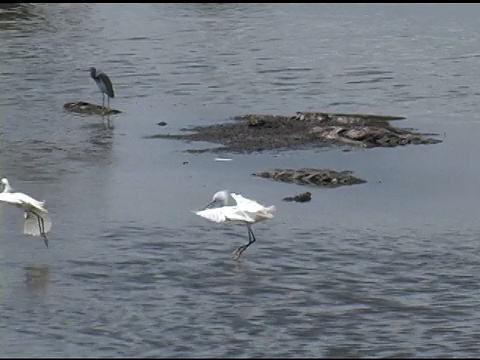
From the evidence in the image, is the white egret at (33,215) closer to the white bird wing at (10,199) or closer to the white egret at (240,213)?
the white bird wing at (10,199)

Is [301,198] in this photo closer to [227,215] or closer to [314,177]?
[314,177]

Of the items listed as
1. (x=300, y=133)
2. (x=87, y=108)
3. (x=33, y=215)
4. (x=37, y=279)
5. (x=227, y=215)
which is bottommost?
(x=37, y=279)

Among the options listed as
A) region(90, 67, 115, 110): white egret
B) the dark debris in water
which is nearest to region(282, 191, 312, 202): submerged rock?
the dark debris in water

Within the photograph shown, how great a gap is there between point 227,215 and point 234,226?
1.50 metres

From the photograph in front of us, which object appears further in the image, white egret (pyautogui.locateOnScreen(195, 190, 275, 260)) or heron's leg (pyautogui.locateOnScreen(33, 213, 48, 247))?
heron's leg (pyautogui.locateOnScreen(33, 213, 48, 247))

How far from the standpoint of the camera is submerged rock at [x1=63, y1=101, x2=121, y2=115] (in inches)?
792

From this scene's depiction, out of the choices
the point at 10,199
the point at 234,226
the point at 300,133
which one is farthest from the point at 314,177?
the point at 10,199

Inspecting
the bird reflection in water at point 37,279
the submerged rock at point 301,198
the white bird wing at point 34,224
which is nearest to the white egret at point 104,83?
the submerged rock at point 301,198

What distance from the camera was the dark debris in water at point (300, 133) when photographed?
17.2m

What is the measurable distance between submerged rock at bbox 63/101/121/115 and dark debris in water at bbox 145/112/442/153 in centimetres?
192

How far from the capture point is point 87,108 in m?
20.3

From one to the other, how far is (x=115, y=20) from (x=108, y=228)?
69.4ft

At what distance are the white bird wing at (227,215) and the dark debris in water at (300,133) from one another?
17.5 ft

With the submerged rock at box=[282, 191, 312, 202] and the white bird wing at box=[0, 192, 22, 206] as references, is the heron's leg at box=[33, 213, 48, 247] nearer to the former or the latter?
the white bird wing at box=[0, 192, 22, 206]
